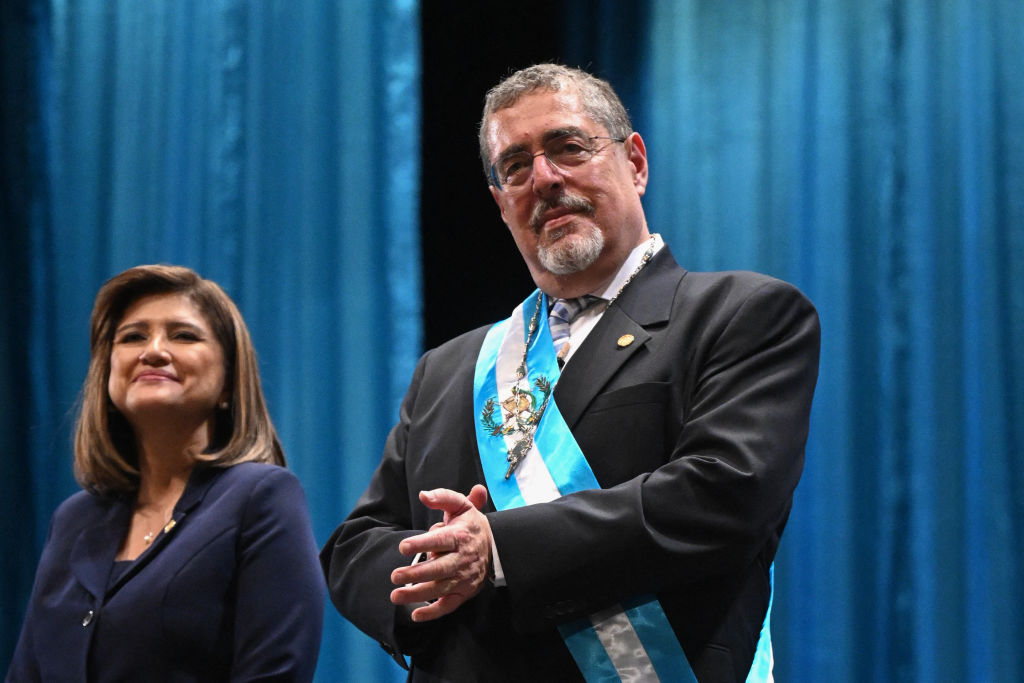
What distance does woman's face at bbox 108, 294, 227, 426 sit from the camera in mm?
2389

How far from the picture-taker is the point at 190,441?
7.99 ft

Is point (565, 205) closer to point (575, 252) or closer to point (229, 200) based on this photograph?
point (575, 252)

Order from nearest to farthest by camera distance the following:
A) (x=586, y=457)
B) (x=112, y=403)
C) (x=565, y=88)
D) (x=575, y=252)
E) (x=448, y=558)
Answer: (x=448, y=558)
(x=586, y=457)
(x=575, y=252)
(x=565, y=88)
(x=112, y=403)

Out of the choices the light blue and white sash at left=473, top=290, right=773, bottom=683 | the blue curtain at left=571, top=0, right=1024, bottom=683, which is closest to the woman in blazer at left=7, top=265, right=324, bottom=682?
the light blue and white sash at left=473, top=290, right=773, bottom=683

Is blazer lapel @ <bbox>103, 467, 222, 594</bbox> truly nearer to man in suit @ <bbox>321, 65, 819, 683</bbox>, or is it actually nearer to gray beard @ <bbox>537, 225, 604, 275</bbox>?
man in suit @ <bbox>321, 65, 819, 683</bbox>

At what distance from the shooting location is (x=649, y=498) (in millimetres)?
1441

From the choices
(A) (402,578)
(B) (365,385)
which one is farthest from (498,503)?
(B) (365,385)

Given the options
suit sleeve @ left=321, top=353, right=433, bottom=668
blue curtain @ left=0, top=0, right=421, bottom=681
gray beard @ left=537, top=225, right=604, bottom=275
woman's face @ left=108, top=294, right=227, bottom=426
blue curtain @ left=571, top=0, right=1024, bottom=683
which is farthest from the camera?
blue curtain @ left=0, top=0, right=421, bottom=681

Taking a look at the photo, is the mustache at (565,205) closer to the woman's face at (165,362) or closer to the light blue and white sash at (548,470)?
the light blue and white sash at (548,470)

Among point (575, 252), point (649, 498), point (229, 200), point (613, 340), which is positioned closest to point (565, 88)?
point (575, 252)

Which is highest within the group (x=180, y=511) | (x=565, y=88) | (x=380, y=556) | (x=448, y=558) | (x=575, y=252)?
(x=565, y=88)

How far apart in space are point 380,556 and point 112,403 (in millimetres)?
1096

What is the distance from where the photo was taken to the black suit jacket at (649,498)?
4.70ft

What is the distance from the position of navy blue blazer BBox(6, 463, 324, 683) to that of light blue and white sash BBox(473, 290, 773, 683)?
0.62m
